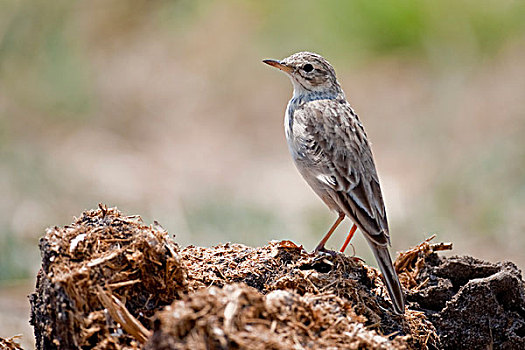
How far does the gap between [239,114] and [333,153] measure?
32.5 feet

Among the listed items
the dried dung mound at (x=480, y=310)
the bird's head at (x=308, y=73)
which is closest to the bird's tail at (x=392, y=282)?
the dried dung mound at (x=480, y=310)

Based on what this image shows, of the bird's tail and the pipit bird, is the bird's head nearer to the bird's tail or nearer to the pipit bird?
the pipit bird

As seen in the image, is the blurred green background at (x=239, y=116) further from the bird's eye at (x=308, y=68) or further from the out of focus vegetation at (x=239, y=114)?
the bird's eye at (x=308, y=68)

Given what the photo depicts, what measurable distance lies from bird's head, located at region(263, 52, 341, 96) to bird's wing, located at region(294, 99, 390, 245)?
12.8 inches

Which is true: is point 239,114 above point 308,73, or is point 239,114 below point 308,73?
above

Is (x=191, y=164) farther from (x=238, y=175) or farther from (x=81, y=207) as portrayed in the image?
(x=81, y=207)

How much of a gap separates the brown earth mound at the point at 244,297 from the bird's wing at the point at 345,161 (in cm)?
41

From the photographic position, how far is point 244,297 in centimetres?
312

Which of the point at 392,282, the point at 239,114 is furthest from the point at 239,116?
the point at 392,282

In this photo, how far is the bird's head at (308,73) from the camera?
643 cm

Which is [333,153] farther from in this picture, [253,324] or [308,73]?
[253,324]

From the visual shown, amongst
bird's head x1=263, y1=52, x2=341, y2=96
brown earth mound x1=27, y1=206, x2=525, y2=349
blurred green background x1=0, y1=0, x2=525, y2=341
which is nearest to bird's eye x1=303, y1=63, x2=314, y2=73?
bird's head x1=263, y1=52, x2=341, y2=96

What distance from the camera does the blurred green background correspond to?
1014 cm

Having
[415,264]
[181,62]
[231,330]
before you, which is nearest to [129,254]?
[231,330]
